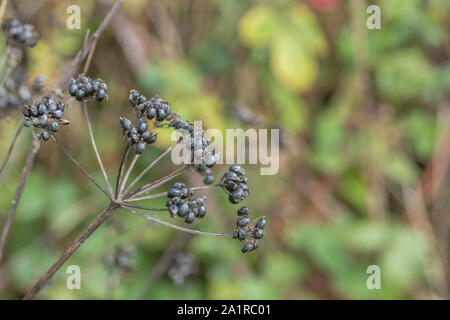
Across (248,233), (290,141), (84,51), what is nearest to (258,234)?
(248,233)

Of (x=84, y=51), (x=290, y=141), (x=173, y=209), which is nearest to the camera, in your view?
(x=173, y=209)

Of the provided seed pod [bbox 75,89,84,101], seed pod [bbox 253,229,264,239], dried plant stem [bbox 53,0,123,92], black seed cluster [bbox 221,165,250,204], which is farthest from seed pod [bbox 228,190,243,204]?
dried plant stem [bbox 53,0,123,92]

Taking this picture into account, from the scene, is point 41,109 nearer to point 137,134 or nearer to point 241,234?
point 137,134

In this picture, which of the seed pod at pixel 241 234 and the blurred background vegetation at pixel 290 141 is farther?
the blurred background vegetation at pixel 290 141

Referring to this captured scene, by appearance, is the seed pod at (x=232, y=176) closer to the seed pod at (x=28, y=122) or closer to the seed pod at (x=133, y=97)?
the seed pod at (x=133, y=97)

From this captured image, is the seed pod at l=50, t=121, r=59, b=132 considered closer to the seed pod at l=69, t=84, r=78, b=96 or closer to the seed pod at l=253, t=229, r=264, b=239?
the seed pod at l=69, t=84, r=78, b=96

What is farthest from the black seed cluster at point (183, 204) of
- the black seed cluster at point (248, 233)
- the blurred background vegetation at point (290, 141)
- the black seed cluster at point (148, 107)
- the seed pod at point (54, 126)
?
the blurred background vegetation at point (290, 141)

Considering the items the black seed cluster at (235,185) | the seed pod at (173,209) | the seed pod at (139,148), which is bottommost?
the seed pod at (173,209)
